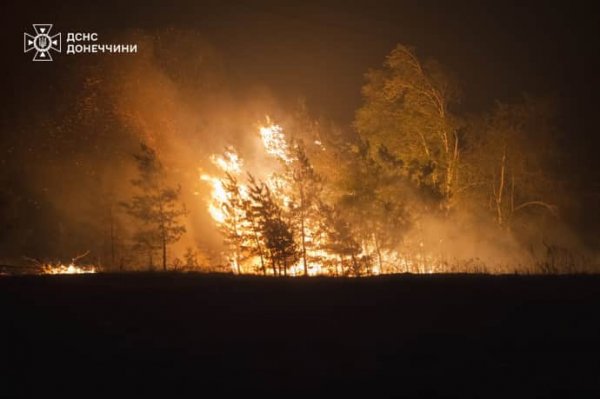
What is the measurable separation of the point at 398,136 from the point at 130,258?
1794cm

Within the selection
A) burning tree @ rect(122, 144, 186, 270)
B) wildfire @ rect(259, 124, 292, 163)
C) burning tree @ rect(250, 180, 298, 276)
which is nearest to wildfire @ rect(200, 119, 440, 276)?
burning tree @ rect(250, 180, 298, 276)

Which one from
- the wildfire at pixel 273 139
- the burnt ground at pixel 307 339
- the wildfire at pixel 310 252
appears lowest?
the burnt ground at pixel 307 339

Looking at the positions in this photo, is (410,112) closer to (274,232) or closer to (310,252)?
(310,252)

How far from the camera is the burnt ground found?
7008 millimetres

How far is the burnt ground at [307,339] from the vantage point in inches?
276

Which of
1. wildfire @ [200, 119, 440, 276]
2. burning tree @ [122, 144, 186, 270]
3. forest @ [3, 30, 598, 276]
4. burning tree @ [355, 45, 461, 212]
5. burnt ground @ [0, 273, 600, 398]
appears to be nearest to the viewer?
burnt ground @ [0, 273, 600, 398]

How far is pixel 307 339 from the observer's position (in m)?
8.29

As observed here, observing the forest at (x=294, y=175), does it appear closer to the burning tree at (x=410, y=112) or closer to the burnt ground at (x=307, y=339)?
the burning tree at (x=410, y=112)

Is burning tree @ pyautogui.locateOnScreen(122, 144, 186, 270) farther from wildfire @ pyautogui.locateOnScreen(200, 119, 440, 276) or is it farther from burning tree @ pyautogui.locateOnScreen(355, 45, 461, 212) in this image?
burning tree @ pyautogui.locateOnScreen(355, 45, 461, 212)

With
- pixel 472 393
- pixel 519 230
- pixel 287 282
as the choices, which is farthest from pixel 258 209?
pixel 519 230

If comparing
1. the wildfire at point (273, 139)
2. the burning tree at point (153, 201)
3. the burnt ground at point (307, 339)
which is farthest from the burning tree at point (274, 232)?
the burnt ground at point (307, 339)

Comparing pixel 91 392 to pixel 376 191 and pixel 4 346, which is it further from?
pixel 376 191

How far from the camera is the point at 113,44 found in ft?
121

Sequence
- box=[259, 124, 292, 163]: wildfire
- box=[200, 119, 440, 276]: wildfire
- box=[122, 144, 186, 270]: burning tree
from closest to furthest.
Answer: box=[200, 119, 440, 276]: wildfire < box=[122, 144, 186, 270]: burning tree < box=[259, 124, 292, 163]: wildfire
